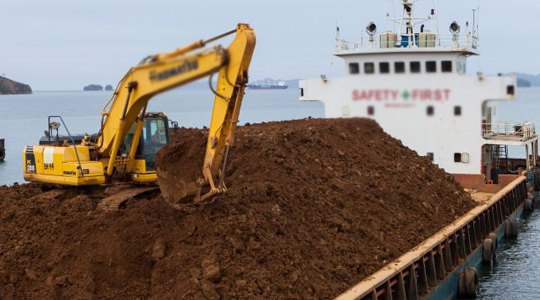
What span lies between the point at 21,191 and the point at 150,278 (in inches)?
193

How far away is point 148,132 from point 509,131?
15101 mm

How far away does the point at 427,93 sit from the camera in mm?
22656

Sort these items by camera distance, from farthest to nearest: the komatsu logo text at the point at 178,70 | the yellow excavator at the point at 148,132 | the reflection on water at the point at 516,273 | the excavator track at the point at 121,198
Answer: the reflection on water at the point at 516,273 → the excavator track at the point at 121,198 → the yellow excavator at the point at 148,132 → the komatsu logo text at the point at 178,70

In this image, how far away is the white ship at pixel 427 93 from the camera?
2234 cm

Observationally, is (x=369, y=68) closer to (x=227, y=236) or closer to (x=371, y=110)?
(x=371, y=110)

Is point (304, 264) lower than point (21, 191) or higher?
lower

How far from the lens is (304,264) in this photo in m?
11.0

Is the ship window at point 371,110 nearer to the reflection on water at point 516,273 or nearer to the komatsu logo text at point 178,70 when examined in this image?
the reflection on water at point 516,273

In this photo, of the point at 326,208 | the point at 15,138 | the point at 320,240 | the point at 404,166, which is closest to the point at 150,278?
the point at 320,240

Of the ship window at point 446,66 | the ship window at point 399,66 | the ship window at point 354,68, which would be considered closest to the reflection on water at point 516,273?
the ship window at point 446,66

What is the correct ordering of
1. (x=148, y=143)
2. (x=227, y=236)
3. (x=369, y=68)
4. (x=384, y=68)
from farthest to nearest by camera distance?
(x=369, y=68) → (x=384, y=68) → (x=148, y=143) → (x=227, y=236)

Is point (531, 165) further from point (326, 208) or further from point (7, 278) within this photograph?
point (7, 278)

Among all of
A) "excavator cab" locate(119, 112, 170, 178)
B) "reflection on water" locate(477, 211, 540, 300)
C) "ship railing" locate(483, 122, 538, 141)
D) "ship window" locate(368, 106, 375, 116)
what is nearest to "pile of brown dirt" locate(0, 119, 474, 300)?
"excavator cab" locate(119, 112, 170, 178)

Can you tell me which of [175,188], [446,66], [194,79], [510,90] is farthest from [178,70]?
[510,90]
